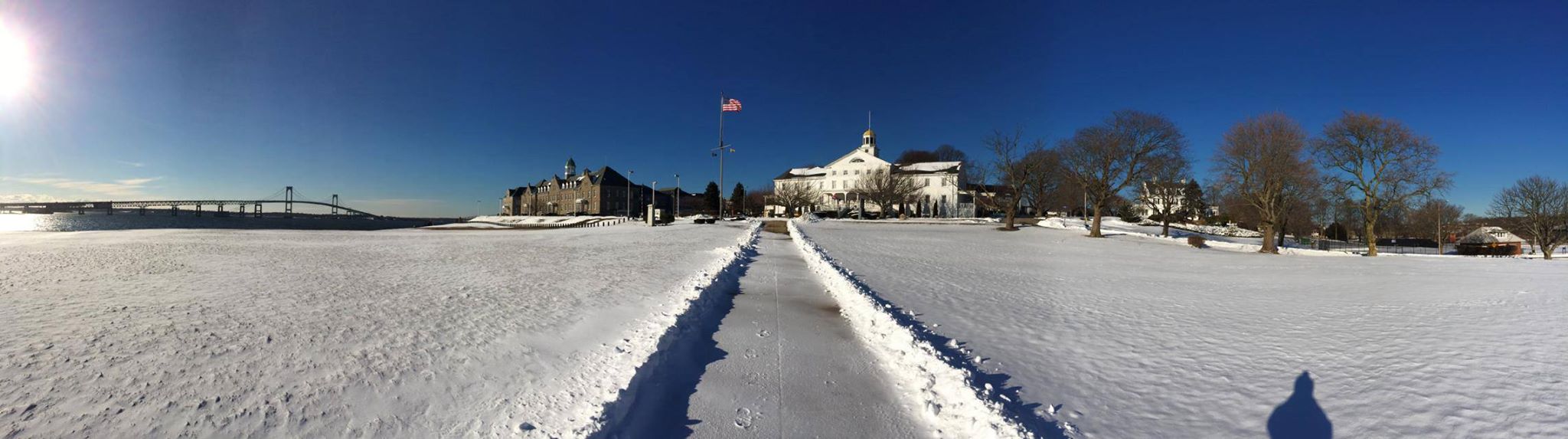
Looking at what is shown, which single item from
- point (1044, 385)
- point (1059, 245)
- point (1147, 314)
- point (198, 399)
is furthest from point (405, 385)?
point (1059, 245)

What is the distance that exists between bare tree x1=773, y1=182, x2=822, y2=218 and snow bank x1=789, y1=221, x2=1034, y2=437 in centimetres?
7073

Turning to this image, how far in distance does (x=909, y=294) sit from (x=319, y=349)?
8.28 m

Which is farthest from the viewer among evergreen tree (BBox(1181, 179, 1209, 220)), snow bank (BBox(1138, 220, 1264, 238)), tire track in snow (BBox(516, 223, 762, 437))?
evergreen tree (BBox(1181, 179, 1209, 220))

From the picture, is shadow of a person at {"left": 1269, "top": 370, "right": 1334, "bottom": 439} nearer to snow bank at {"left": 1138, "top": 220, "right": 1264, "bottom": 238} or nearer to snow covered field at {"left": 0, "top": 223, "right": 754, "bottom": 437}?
snow covered field at {"left": 0, "top": 223, "right": 754, "bottom": 437}

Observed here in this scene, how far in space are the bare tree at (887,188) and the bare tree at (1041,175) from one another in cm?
1771

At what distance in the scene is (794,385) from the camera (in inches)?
197

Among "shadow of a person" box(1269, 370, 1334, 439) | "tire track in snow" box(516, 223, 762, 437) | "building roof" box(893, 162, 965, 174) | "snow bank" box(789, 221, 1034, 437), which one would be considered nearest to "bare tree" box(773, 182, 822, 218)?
"building roof" box(893, 162, 965, 174)

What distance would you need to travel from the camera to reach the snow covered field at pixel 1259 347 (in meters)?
4.38

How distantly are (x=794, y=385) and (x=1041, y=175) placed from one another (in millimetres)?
48032

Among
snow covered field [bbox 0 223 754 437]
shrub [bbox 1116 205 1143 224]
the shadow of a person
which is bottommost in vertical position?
the shadow of a person

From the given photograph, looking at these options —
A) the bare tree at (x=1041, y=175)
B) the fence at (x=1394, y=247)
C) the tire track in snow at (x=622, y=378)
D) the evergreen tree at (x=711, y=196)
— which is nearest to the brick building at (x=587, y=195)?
the evergreen tree at (x=711, y=196)

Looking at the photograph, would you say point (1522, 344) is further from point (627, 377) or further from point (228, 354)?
point (228, 354)

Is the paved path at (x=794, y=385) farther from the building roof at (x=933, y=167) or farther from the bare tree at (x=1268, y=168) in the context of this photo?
the building roof at (x=933, y=167)

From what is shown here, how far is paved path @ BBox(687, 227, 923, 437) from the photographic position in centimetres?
412
